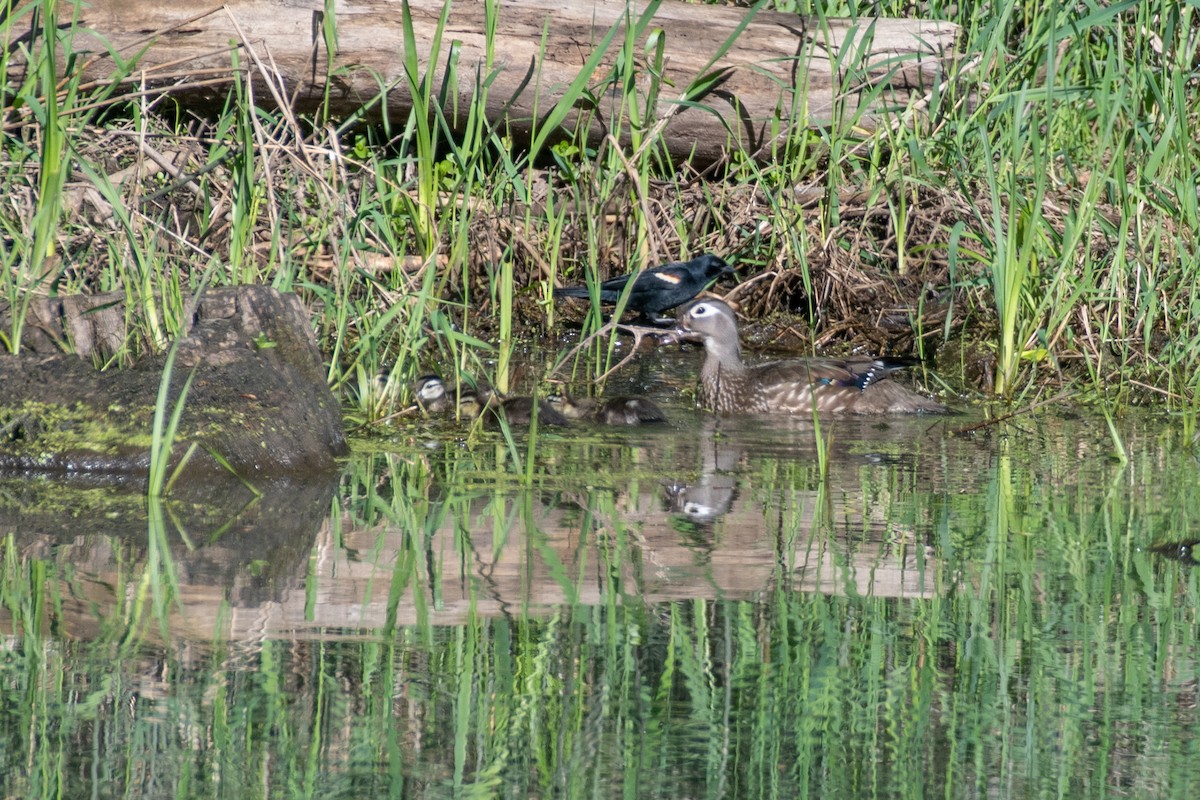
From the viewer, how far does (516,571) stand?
3.41 m

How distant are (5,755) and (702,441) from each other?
389 cm

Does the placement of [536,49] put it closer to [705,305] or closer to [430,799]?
[705,305]

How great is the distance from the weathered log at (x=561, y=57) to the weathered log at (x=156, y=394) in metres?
2.66

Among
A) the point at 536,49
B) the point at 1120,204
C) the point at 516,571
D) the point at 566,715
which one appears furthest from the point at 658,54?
the point at 566,715

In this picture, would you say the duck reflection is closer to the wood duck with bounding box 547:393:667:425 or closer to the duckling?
the wood duck with bounding box 547:393:667:425

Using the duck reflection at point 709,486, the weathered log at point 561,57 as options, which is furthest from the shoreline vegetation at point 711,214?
the duck reflection at point 709,486

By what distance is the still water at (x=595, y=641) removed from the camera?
2.32m

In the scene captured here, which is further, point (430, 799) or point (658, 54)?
point (658, 54)

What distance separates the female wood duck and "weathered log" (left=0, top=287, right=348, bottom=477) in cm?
230

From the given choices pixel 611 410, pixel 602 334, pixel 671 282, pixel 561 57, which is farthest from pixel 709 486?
pixel 561 57

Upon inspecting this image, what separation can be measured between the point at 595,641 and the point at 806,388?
429cm

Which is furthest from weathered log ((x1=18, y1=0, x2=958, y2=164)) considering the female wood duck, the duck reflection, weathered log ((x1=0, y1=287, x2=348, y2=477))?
weathered log ((x1=0, y1=287, x2=348, y2=477))

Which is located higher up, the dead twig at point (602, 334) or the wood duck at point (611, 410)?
the dead twig at point (602, 334)

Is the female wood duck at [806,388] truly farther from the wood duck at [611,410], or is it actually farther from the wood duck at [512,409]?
the wood duck at [512,409]
